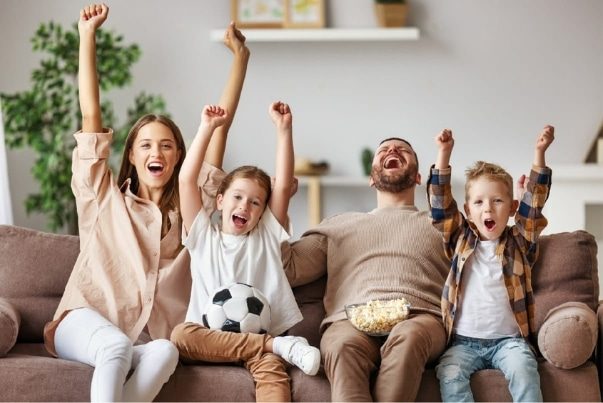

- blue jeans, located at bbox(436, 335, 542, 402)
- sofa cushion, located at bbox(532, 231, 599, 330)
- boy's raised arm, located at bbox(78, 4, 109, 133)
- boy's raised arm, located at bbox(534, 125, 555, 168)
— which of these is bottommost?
blue jeans, located at bbox(436, 335, 542, 402)

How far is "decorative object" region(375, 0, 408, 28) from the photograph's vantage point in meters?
5.52

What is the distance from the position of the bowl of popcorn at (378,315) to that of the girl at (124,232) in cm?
57

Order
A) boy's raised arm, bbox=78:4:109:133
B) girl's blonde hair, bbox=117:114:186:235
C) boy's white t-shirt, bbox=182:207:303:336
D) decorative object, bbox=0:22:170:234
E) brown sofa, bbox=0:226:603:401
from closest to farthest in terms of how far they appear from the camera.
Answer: brown sofa, bbox=0:226:603:401, boy's white t-shirt, bbox=182:207:303:336, boy's raised arm, bbox=78:4:109:133, girl's blonde hair, bbox=117:114:186:235, decorative object, bbox=0:22:170:234

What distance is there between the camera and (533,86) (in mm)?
5695

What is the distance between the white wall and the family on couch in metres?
2.46

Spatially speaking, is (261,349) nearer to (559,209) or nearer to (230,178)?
(230,178)

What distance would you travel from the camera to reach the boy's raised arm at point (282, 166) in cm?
A: 296

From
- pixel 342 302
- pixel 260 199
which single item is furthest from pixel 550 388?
pixel 260 199

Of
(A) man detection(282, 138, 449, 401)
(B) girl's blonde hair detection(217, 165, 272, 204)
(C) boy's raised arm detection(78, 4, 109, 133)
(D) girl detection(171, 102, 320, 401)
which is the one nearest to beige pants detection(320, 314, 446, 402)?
(A) man detection(282, 138, 449, 401)

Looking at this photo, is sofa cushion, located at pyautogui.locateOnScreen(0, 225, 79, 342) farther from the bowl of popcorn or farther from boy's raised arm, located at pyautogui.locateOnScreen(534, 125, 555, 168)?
boy's raised arm, located at pyautogui.locateOnScreen(534, 125, 555, 168)

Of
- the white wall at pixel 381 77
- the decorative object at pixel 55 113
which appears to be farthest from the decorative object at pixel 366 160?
the decorative object at pixel 55 113

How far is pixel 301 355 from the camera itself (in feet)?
8.71

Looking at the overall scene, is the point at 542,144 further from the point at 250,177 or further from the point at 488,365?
the point at 250,177

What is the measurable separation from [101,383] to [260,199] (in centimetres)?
75
